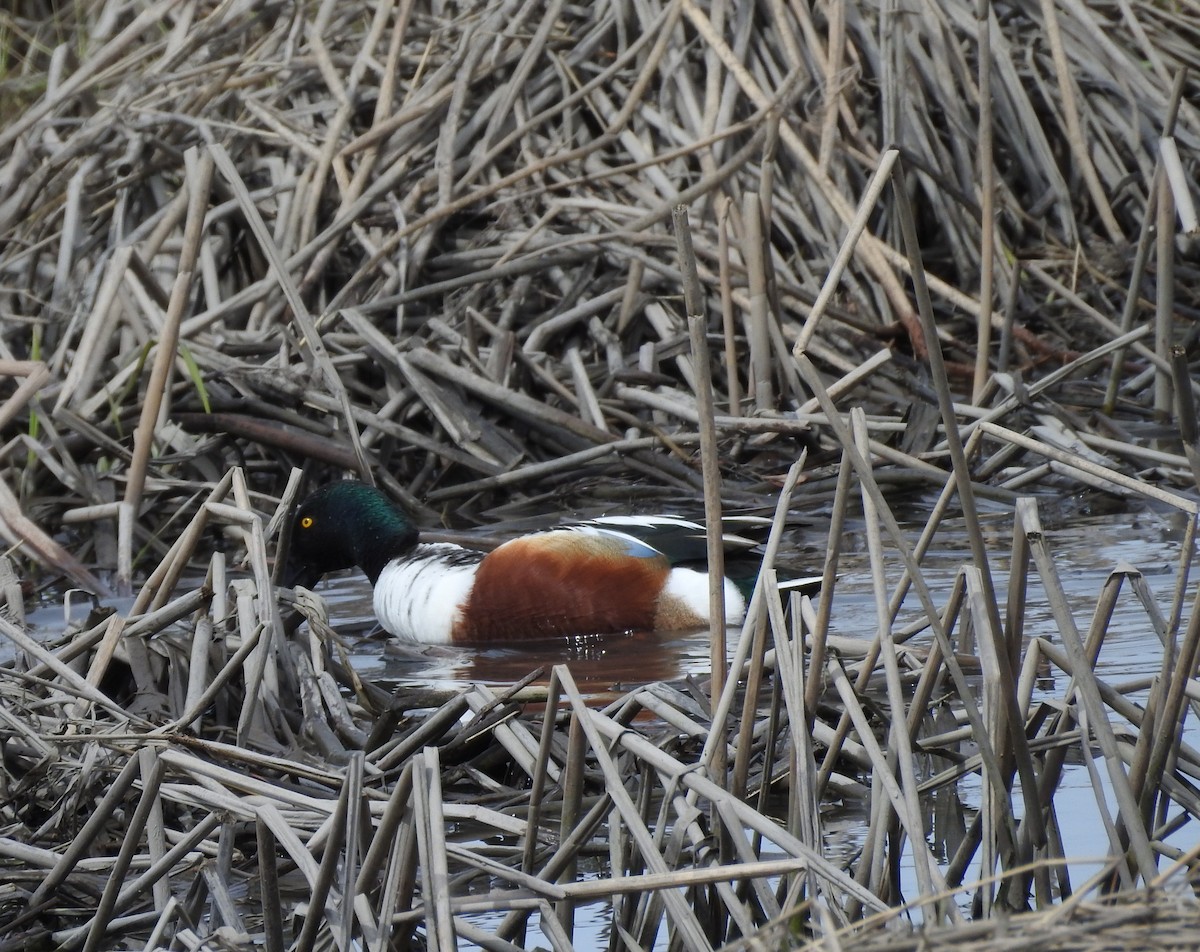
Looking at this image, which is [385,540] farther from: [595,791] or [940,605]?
[595,791]

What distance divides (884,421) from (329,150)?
9.07 feet

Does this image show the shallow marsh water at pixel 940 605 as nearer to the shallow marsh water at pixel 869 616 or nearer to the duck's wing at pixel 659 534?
the shallow marsh water at pixel 869 616

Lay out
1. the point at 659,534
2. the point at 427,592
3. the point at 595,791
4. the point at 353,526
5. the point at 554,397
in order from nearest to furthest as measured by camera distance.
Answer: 1. the point at 595,791
2. the point at 659,534
3. the point at 427,592
4. the point at 353,526
5. the point at 554,397

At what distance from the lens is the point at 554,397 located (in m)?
7.04

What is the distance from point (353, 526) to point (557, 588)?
0.85 m

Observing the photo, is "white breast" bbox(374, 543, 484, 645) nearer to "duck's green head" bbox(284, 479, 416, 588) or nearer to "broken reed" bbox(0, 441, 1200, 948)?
"duck's green head" bbox(284, 479, 416, 588)

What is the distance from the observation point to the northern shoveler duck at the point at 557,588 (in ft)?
18.6

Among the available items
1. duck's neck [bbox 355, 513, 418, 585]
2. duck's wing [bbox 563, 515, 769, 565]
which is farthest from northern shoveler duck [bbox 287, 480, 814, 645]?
duck's neck [bbox 355, 513, 418, 585]

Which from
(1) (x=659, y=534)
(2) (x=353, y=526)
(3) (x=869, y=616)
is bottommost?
(3) (x=869, y=616)

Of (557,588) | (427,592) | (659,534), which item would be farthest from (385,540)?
(659,534)

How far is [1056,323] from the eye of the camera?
7.43 m

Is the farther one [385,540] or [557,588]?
[385,540]

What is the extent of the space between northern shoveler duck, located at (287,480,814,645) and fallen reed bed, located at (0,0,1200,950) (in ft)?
1.77

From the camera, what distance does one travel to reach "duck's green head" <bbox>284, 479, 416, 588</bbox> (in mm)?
6098
